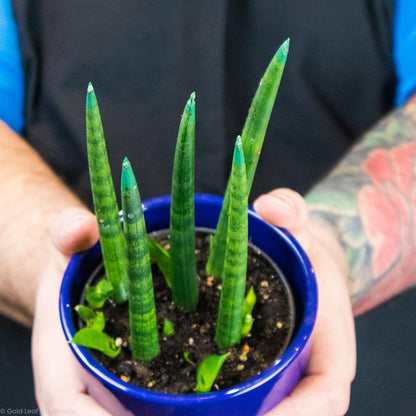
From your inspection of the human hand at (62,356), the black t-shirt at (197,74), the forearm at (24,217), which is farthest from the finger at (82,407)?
the black t-shirt at (197,74)

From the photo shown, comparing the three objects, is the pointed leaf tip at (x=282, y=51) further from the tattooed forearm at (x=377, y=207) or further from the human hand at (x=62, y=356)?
the tattooed forearm at (x=377, y=207)

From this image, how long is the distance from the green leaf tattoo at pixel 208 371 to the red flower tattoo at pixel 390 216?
1.26 ft

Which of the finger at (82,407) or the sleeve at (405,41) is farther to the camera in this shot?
the sleeve at (405,41)

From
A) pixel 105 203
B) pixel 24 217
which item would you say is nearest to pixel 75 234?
pixel 105 203

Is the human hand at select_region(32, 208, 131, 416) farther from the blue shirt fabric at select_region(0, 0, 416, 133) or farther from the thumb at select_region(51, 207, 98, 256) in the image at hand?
the blue shirt fabric at select_region(0, 0, 416, 133)

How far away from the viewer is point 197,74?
0.65 m

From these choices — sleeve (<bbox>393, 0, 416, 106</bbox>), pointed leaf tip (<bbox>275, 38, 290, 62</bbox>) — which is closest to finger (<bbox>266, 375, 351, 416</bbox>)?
pointed leaf tip (<bbox>275, 38, 290, 62</bbox>)

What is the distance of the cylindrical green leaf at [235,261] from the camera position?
0.24 metres

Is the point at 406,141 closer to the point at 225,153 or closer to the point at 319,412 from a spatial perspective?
the point at 225,153

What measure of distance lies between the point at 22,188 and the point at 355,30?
1.59 ft

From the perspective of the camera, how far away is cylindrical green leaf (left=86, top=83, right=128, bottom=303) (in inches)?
9.9

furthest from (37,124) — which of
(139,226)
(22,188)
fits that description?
(139,226)

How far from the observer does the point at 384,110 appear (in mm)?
771

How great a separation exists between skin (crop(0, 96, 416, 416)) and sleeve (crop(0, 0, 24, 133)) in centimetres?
3
